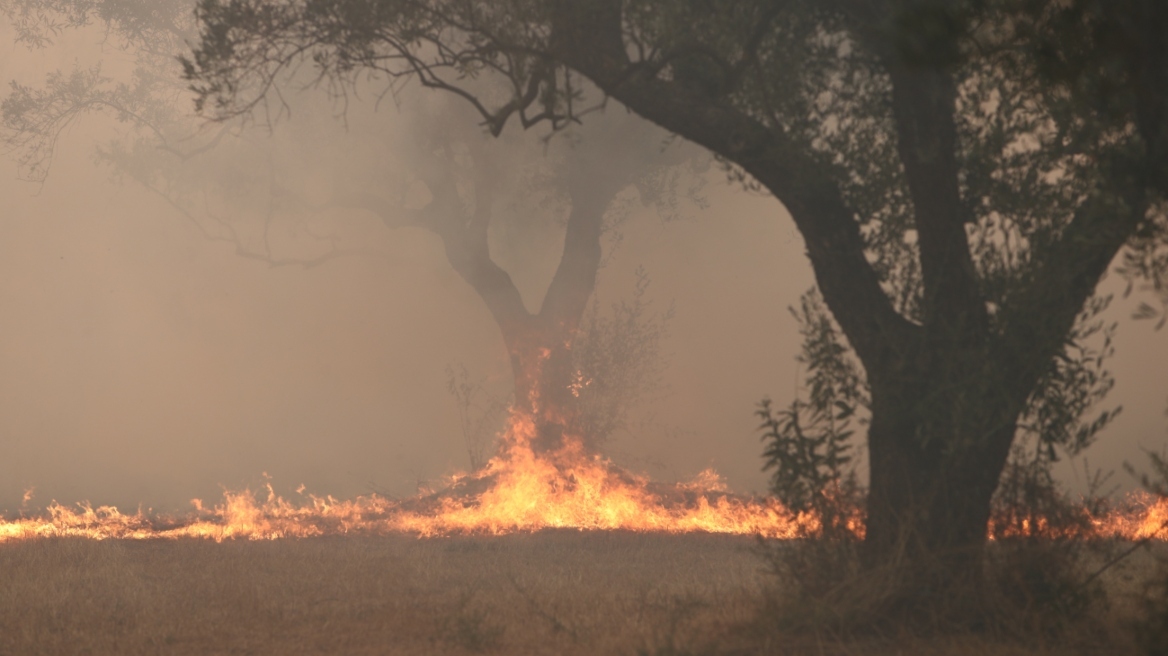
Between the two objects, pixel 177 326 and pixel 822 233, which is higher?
pixel 177 326

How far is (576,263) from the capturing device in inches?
746

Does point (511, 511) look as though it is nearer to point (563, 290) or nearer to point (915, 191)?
point (563, 290)

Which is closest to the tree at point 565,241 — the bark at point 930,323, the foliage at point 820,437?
the bark at point 930,323

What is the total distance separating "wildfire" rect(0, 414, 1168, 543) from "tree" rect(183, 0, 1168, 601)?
854 centimetres

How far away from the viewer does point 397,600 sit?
8.87m

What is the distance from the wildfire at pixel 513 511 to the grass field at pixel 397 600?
2.22 meters

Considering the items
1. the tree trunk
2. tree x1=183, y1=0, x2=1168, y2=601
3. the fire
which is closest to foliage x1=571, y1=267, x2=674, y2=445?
the tree trunk

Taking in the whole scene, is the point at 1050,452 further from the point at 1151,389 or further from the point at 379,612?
the point at 1151,389

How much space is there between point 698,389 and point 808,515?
20.0 meters

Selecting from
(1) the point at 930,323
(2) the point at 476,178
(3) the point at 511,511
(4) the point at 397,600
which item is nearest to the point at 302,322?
(2) the point at 476,178

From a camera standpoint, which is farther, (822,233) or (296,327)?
(296,327)

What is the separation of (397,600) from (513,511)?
8.03 m

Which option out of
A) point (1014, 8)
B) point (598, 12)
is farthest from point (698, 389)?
point (1014, 8)

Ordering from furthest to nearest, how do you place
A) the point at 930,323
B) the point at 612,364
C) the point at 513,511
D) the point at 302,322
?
the point at 302,322 → the point at 612,364 → the point at 513,511 → the point at 930,323
